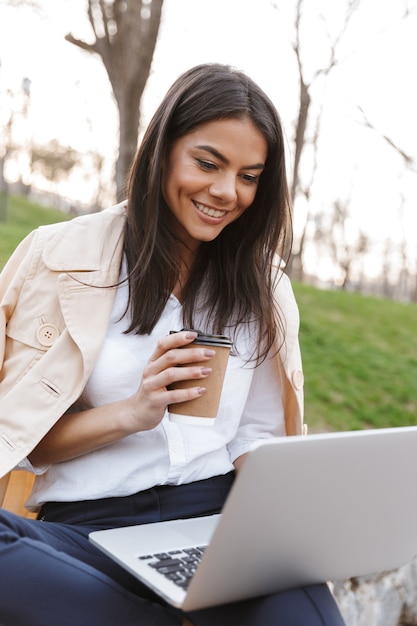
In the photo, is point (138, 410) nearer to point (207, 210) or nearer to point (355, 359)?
point (207, 210)

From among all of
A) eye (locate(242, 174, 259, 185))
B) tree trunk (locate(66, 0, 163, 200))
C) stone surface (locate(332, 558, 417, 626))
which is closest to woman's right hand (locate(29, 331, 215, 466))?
eye (locate(242, 174, 259, 185))

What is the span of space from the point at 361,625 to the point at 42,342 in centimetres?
183

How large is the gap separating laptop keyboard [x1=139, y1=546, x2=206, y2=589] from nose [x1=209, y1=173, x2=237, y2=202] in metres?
0.90

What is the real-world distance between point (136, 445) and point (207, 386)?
38 cm

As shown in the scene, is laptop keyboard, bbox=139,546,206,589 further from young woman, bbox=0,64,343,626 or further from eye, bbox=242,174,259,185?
eye, bbox=242,174,259,185

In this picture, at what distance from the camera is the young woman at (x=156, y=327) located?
1.79 meters

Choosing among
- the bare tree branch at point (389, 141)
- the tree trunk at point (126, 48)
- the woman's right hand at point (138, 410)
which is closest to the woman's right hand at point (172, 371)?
the woman's right hand at point (138, 410)

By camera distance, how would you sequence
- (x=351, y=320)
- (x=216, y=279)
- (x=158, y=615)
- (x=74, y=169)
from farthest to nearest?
(x=74, y=169), (x=351, y=320), (x=216, y=279), (x=158, y=615)

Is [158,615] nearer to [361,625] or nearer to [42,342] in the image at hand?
[42,342]

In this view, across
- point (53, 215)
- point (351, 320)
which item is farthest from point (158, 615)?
point (53, 215)

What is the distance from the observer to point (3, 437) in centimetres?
179

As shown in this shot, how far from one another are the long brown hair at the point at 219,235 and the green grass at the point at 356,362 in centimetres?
321

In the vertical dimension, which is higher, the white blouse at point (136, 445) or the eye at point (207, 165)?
the eye at point (207, 165)

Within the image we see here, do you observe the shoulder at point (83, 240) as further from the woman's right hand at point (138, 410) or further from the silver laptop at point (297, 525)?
the silver laptop at point (297, 525)
